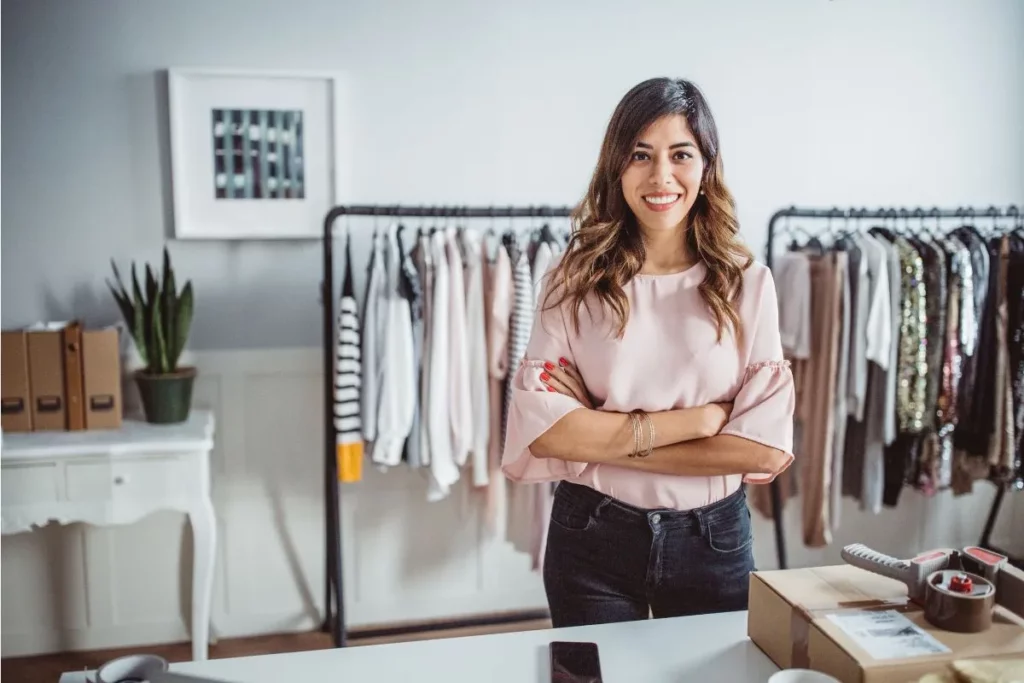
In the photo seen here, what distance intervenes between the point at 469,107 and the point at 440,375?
3.05 feet

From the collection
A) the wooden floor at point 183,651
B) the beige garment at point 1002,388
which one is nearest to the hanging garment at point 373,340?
the wooden floor at point 183,651

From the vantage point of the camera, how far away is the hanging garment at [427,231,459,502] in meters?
2.44

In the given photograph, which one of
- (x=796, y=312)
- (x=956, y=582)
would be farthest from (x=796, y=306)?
(x=956, y=582)

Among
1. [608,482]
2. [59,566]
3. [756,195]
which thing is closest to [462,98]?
[756,195]

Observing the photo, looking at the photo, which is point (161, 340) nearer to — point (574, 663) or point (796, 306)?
point (574, 663)

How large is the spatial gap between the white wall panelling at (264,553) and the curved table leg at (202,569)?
0.37 meters

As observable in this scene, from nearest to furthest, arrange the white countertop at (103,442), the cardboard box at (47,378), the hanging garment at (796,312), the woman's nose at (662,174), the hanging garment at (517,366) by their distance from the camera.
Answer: the woman's nose at (662,174)
the white countertop at (103,442)
the cardboard box at (47,378)
the hanging garment at (517,366)
the hanging garment at (796,312)

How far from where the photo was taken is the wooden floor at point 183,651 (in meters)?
2.59

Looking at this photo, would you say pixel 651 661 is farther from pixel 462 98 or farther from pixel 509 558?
pixel 462 98

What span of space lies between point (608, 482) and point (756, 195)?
1945 mm

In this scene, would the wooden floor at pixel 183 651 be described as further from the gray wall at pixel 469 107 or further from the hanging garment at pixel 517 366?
the gray wall at pixel 469 107

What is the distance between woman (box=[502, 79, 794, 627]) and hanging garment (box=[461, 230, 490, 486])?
1.11m

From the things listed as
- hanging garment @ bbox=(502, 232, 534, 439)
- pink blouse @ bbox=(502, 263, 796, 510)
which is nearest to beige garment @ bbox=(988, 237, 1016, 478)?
hanging garment @ bbox=(502, 232, 534, 439)

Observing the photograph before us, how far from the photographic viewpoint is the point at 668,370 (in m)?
1.34
